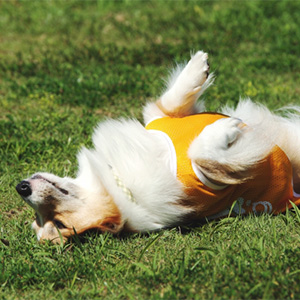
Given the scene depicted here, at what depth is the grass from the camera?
290 centimetres

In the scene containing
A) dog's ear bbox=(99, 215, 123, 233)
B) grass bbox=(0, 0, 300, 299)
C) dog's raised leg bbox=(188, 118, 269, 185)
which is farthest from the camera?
dog's ear bbox=(99, 215, 123, 233)

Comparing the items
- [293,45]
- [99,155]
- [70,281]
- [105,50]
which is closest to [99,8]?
[105,50]

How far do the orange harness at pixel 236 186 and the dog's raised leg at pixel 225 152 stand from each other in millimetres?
77

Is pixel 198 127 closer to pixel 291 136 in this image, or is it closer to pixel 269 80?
pixel 291 136

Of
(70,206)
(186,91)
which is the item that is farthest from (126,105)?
(70,206)

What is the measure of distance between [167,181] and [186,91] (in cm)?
90

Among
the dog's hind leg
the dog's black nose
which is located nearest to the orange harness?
the dog's hind leg

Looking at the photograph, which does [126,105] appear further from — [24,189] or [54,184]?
[24,189]

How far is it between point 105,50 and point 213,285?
4.50 metres

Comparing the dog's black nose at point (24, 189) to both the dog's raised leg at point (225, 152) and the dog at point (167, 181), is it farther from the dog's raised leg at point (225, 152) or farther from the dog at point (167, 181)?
the dog's raised leg at point (225, 152)

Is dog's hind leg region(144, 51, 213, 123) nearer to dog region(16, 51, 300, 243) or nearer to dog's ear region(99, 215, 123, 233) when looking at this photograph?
dog region(16, 51, 300, 243)

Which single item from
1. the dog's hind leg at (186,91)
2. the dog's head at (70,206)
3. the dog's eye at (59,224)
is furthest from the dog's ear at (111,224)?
the dog's hind leg at (186,91)

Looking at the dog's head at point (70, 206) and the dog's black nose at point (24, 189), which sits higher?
the dog's black nose at point (24, 189)

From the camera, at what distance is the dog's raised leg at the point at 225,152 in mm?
3203
